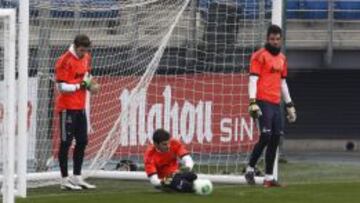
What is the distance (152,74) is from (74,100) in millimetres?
2410

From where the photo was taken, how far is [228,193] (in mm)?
11531

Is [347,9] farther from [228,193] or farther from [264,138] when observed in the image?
[228,193]

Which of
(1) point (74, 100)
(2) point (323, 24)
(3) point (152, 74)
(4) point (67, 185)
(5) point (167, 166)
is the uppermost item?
(2) point (323, 24)

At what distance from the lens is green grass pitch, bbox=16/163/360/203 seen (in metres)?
10.7

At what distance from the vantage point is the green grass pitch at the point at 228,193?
10.7 meters

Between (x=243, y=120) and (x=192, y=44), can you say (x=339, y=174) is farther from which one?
(x=192, y=44)

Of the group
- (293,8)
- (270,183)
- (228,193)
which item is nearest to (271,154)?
(270,183)

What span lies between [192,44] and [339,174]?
2.72 meters

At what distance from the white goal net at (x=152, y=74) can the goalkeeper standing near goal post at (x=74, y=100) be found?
1.17m

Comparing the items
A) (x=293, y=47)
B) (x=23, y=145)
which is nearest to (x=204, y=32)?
(x=23, y=145)

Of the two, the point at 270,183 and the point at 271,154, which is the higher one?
the point at 271,154

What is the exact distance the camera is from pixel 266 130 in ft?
40.8

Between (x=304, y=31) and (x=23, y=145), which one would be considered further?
(x=304, y=31)

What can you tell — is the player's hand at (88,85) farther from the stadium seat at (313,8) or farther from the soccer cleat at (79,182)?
the stadium seat at (313,8)
